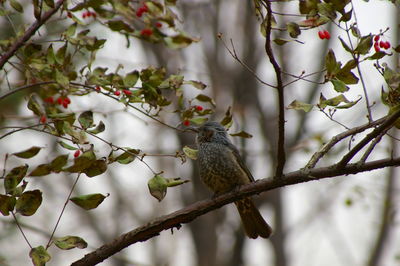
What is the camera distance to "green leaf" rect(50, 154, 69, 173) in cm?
254

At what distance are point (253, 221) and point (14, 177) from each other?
7.11 feet

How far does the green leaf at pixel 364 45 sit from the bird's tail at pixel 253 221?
185 cm

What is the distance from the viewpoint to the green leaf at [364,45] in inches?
102

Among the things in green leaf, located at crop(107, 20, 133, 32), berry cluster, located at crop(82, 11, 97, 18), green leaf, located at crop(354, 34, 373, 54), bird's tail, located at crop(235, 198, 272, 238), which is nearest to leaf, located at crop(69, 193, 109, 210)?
green leaf, located at crop(107, 20, 133, 32)

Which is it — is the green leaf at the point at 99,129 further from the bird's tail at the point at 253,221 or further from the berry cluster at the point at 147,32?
the bird's tail at the point at 253,221

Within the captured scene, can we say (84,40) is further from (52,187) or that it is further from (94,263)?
(52,187)

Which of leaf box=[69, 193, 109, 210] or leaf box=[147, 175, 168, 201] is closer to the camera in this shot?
leaf box=[69, 193, 109, 210]

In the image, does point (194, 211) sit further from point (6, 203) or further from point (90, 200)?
point (6, 203)

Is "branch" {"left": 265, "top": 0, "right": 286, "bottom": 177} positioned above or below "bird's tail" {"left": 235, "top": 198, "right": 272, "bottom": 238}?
below

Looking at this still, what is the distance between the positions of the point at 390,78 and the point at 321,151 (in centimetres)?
54

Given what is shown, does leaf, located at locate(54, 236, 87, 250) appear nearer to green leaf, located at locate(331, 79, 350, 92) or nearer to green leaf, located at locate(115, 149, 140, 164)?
green leaf, located at locate(115, 149, 140, 164)

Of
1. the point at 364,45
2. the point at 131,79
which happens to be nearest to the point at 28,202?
the point at 131,79

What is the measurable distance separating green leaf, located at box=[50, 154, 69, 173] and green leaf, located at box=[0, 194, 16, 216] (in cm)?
22

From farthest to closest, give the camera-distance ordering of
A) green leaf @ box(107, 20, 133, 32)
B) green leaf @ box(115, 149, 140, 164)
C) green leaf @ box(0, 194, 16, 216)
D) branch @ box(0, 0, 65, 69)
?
green leaf @ box(107, 20, 133, 32) → branch @ box(0, 0, 65, 69) → green leaf @ box(115, 149, 140, 164) → green leaf @ box(0, 194, 16, 216)
